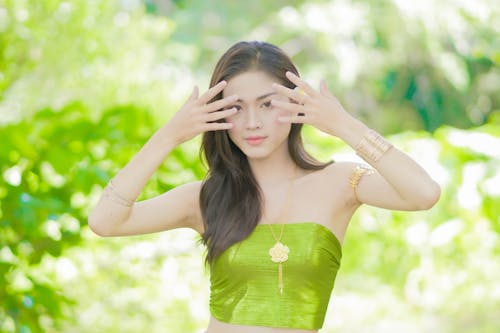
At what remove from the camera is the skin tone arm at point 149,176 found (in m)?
2.46

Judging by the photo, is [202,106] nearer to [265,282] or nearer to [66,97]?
[265,282]

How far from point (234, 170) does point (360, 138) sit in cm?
45

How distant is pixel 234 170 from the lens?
8.82ft

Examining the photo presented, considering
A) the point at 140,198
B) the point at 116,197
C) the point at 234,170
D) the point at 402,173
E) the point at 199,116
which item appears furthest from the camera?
the point at 140,198

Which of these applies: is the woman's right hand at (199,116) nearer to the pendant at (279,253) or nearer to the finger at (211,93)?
the finger at (211,93)

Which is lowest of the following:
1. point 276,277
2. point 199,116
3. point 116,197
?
point 276,277

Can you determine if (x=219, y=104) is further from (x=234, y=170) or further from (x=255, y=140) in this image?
(x=234, y=170)

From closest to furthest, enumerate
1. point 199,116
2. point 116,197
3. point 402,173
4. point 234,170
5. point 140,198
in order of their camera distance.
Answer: point 402,173, point 199,116, point 116,197, point 234,170, point 140,198

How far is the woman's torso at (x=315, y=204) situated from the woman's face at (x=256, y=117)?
135 mm

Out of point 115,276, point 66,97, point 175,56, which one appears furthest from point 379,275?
point 175,56

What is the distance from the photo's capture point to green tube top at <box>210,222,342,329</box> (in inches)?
98.3

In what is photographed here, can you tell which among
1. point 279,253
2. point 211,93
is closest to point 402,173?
point 279,253

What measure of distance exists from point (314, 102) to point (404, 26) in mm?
9947

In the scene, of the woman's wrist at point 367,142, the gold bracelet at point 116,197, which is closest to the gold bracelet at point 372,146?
the woman's wrist at point 367,142
